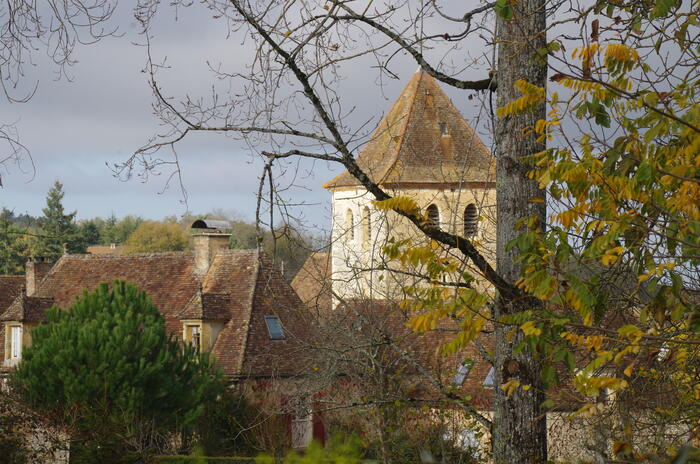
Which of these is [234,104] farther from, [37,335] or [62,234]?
[62,234]

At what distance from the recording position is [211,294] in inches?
1268

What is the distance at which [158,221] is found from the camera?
3489 inches

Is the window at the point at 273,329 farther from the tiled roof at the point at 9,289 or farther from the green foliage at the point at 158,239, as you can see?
the green foliage at the point at 158,239

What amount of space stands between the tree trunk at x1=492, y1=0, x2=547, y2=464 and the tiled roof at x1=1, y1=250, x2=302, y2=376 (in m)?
21.4

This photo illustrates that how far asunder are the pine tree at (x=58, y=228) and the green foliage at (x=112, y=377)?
157ft

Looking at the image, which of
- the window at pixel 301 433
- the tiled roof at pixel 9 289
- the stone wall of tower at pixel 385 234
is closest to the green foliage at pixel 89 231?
the tiled roof at pixel 9 289

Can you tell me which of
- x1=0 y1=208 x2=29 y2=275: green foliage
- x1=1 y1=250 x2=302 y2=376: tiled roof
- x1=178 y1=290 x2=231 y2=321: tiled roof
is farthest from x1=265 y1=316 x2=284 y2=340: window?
x1=0 y1=208 x2=29 y2=275: green foliage

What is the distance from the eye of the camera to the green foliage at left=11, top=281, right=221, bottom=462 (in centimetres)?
2323

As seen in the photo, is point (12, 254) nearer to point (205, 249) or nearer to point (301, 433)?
point (205, 249)

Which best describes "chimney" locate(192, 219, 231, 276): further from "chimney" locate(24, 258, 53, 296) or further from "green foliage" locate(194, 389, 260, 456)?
"green foliage" locate(194, 389, 260, 456)

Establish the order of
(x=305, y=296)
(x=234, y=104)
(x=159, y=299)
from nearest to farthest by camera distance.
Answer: (x=234, y=104) → (x=159, y=299) → (x=305, y=296)

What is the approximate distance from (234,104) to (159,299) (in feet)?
93.3

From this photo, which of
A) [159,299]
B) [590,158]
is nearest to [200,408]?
[159,299]

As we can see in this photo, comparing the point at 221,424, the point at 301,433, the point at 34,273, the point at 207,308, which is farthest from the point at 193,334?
the point at 34,273
